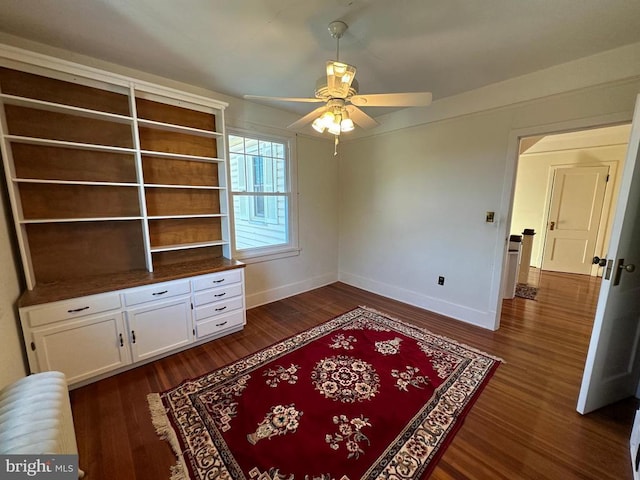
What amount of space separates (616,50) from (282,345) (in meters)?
3.80

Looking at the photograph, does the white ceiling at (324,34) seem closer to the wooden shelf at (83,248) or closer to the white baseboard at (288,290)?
the wooden shelf at (83,248)

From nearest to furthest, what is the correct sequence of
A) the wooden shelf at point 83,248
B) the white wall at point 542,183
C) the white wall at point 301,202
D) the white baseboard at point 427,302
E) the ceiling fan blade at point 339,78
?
the ceiling fan blade at point 339,78, the wooden shelf at point 83,248, the white wall at point 301,202, the white baseboard at point 427,302, the white wall at point 542,183

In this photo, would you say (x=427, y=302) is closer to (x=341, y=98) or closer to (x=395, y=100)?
(x=395, y=100)

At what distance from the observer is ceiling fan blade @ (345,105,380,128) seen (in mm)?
1916

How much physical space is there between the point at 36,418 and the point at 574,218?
7.36 m

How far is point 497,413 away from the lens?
181 centimetres

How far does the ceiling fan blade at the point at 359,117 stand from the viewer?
192 cm

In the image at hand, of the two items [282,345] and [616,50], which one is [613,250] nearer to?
[616,50]

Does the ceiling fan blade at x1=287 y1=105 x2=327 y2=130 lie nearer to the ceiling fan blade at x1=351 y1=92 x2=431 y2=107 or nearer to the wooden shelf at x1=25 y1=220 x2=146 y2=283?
the ceiling fan blade at x1=351 y1=92 x2=431 y2=107

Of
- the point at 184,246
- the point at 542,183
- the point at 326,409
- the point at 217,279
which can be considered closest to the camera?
the point at 326,409

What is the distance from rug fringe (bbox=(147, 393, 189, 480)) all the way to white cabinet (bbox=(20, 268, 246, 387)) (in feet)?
1.67

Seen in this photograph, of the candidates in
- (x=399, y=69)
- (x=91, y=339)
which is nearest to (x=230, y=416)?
(x=91, y=339)

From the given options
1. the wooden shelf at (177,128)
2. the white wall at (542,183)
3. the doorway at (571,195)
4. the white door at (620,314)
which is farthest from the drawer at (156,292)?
the white wall at (542,183)

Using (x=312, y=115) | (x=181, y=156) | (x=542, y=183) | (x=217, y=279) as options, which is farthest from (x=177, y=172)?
(x=542, y=183)
